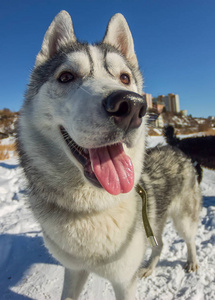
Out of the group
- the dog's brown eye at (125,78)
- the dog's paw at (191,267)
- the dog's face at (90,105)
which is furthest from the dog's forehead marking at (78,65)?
the dog's paw at (191,267)

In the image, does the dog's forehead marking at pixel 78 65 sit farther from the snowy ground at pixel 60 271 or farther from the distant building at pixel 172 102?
the distant building at pixel 172 102

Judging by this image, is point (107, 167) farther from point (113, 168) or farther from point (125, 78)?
point (125, 78)

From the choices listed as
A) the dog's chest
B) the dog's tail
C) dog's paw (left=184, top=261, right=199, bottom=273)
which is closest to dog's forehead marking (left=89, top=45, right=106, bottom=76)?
the dog's chest

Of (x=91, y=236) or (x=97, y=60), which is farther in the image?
(x=97, y=60)

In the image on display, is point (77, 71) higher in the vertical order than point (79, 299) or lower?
higher

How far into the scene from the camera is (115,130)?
115 centimetres

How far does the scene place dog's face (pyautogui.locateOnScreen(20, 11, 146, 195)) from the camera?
1160 mm

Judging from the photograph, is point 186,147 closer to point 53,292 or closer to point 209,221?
point 209,221

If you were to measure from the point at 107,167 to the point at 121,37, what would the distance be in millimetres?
1655

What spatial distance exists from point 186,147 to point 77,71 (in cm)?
459

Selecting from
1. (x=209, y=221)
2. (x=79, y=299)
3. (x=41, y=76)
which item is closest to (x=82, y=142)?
(x=41, y=76)

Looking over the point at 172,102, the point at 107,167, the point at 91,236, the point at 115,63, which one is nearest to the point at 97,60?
the point at 115,63

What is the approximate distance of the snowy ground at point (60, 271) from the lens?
229 centimetres

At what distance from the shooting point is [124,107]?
111cm
